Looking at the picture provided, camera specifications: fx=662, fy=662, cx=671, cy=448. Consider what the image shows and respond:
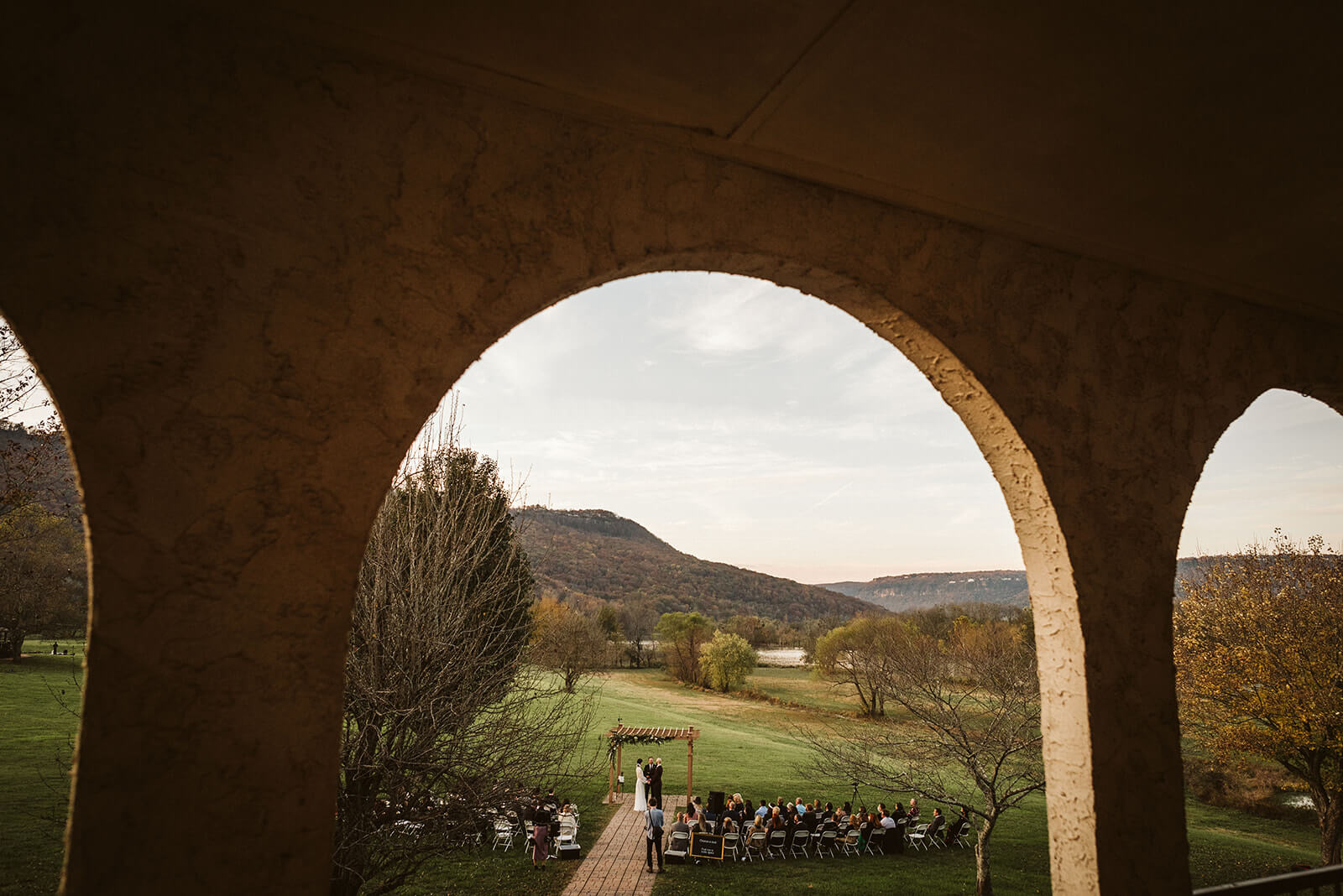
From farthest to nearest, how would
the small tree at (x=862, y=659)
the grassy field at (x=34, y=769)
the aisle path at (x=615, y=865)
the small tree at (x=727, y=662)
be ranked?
1. the small tree at (x=727, y=662)
2. the small tree at (x=862, y=659)
3. the aisle path at (x=615, y=865)
4. the grassy field at (x=34, y=769)

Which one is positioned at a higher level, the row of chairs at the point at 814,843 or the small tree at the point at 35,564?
the small tree at the point at 35,564

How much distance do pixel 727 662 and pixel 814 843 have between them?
874 inches

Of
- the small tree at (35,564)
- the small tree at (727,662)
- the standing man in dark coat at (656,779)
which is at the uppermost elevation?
the small tree at (35,564)

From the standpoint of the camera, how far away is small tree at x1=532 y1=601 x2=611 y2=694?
12.7m

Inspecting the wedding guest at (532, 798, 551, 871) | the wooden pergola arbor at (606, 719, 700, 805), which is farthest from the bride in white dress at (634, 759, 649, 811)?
the wedding guest at (532, 798, 551, 871)

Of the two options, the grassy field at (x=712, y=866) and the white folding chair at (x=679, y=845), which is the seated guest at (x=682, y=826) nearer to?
the white folding chair at (x=679, y=845)

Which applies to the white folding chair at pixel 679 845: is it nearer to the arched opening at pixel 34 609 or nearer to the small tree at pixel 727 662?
the arched opening at pixel 34 609

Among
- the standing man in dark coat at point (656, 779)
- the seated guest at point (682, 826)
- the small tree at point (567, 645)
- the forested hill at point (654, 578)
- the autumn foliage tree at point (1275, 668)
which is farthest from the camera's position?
the forested hill at point (654, 578)

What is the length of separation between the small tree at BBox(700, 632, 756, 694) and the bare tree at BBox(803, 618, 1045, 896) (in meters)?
22.2

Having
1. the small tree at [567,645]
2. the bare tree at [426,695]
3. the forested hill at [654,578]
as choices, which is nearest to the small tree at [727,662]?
the small tree at [567,645]

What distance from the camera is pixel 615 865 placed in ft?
34.4

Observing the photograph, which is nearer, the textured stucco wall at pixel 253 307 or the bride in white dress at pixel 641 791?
the textured stucco wall at pixel 253 307

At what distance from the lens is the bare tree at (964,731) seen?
30.5 feet

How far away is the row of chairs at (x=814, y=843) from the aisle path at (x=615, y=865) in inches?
24.7
